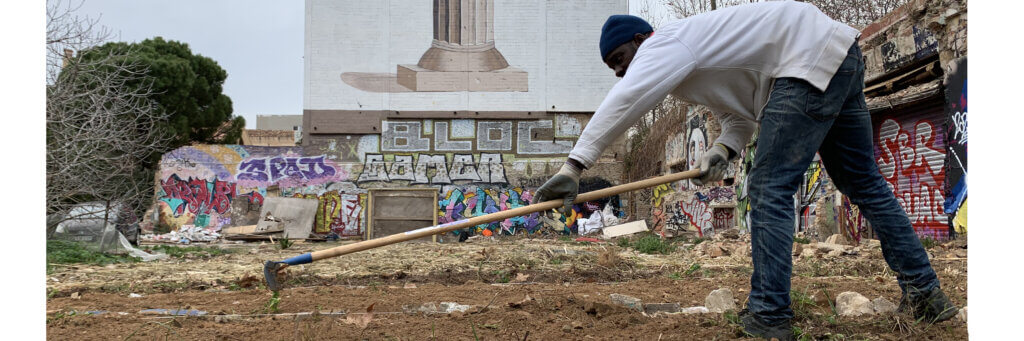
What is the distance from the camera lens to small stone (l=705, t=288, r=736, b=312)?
2.86 m

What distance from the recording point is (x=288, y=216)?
19.8 m

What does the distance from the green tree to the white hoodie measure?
75.7ft

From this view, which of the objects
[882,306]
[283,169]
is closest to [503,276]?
[882,306]

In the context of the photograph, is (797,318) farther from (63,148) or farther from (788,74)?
(63,148)

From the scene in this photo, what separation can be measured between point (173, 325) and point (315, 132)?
20.0m

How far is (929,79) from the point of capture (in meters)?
7.47

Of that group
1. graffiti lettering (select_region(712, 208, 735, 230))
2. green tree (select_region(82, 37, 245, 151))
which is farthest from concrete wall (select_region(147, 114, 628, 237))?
graffiti lettering (select_region(712, 208, 735, 230))

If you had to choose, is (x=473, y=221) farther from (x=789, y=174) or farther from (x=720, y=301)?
(x=789, y=174)

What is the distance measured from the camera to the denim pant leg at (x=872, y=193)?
8.40ft

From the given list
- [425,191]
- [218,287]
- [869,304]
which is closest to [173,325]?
[218,287]

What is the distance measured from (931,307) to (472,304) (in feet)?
6.95

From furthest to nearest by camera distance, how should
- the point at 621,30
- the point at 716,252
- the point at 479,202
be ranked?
the point at 479,202, the point at 716,252, the point at 621,30

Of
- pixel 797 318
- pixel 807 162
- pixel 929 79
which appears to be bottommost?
pixel 797 318

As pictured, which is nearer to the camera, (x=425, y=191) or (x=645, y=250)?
(x=645, y=250)
